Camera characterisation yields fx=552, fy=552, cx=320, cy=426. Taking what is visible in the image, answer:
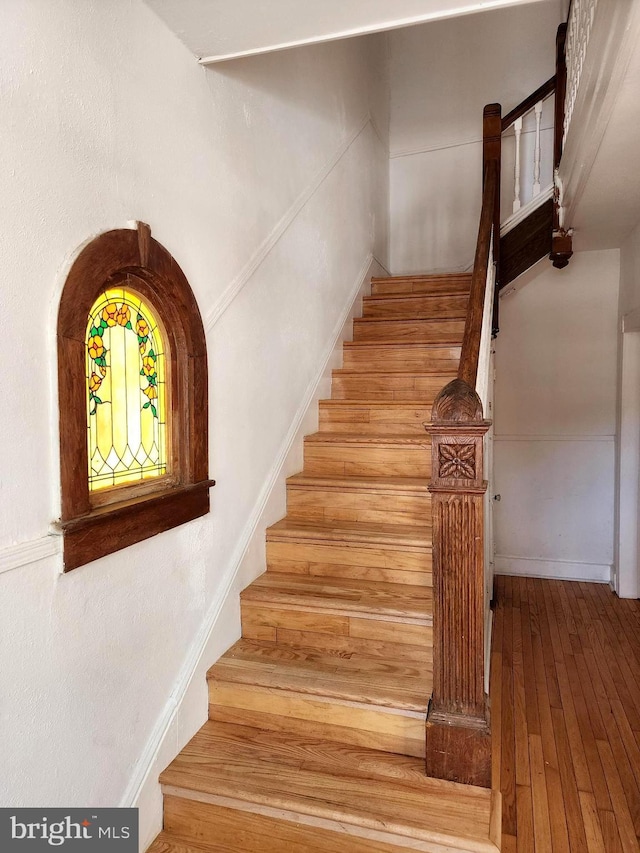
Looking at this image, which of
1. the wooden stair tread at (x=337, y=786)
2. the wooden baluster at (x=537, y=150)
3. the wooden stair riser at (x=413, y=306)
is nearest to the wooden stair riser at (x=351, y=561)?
the wooden stair tread at (x=337, y=786)

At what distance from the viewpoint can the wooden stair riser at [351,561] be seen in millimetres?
2268

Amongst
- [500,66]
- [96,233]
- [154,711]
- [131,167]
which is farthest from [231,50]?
[500,66]

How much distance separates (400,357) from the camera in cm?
346

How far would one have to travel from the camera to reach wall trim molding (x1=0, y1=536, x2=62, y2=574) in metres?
1.19

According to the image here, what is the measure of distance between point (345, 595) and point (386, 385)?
1.50 meters

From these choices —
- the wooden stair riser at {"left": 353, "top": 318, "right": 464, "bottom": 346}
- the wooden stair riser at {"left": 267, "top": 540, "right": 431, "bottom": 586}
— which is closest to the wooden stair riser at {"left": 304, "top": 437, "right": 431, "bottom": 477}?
the wooden stair riser at {"left": 267, "top": 540, "right": 431, "bottom": 586}

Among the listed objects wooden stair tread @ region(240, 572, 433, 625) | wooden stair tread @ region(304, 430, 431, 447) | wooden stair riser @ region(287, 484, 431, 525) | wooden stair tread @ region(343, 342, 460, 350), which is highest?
wooden stair tread @ region(343, 342, 460, 350)

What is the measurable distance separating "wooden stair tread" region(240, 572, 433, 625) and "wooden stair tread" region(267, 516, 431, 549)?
17 cm

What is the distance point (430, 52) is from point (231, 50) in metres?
4.13

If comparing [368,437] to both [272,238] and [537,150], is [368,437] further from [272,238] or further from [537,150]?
A: [537,150]

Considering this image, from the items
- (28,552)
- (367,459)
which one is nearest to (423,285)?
(367,459)

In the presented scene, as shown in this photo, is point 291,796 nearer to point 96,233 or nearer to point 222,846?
point 222,846

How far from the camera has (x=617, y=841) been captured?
1817 millimetres

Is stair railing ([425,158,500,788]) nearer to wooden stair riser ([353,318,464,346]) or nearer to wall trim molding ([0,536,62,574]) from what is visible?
wall trim molding ([0,536,62,574])
